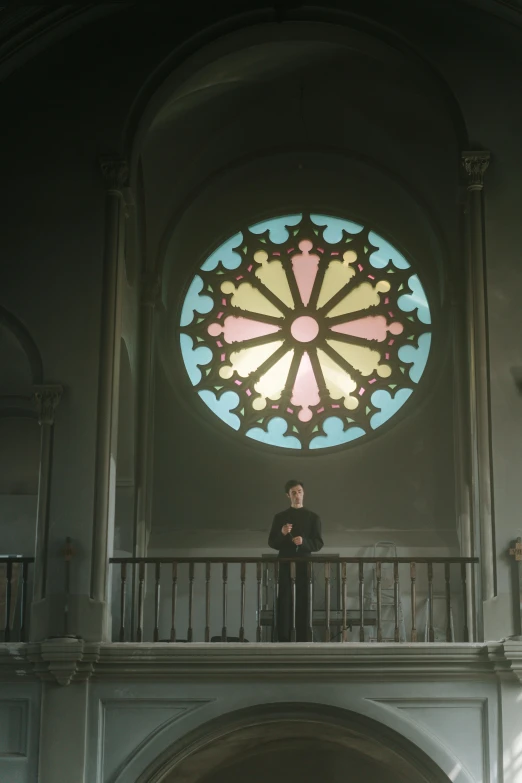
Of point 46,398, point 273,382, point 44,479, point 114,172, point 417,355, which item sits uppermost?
point 114,172

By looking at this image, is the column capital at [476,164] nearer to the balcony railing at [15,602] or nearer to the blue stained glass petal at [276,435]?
the blue stained glass petal at [276,435]

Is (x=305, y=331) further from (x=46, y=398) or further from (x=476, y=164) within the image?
(x=46, y=398)

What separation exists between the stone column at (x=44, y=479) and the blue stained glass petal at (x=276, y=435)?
3.86 metres

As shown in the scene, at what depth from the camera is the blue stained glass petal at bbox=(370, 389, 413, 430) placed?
16359 mm

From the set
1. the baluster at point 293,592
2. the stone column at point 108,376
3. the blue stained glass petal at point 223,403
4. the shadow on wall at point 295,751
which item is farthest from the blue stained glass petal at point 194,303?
the shadow on wall at point 295,751

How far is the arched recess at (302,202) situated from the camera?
1585 cm

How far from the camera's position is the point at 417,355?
54.5 feet

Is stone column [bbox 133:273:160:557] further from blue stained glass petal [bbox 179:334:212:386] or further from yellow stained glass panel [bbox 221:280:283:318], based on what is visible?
yellow stained glass panel [bbox 221:280:283:318]

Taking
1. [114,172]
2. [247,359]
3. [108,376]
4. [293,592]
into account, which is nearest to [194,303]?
[247,359]

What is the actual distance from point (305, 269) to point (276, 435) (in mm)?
2125

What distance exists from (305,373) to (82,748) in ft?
20.0

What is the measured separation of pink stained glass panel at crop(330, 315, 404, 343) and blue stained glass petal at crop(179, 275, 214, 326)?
1.56 metres

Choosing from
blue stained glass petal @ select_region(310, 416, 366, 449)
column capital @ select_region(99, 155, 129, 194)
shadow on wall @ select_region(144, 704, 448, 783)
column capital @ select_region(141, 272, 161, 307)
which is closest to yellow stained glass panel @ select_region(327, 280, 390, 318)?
blue stained glass petal @ select_region(310, 416, 366, 449)

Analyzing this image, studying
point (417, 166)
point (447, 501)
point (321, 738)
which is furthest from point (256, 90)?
point (321, 738)
